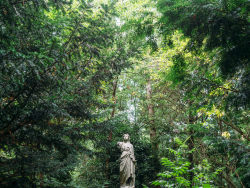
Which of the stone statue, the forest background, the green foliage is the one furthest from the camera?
the stone statue

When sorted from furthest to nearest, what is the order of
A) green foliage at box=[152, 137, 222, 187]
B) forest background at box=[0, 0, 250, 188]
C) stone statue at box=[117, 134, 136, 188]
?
stone statue at box=[117, 134, 136, 188] → green foliage at box=[152, 137, 222, 187] → forest background at box=[0, 0, 250, 188]

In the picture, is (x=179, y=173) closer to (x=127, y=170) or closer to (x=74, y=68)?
(x=127, y=170)

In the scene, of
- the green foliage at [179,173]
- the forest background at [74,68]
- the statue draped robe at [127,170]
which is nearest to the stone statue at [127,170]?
the statue draped robe at [127,170]

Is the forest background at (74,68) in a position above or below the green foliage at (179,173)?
above

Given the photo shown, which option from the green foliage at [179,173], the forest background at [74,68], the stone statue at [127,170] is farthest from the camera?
the stone statue at [127,170]

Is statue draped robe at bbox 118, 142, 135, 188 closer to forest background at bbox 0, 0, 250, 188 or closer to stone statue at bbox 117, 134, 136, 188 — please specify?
stone statue at bbox 117, 134, 136, 188

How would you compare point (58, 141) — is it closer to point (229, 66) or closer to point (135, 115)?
point (229, 66)

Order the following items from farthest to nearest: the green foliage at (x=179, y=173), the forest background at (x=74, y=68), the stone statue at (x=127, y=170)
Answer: the stone statue at (x=127, y=170) < the green foliage at (x=179, y=173) < the forest background at (x=74, y=68)

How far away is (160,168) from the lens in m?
A: 7.94

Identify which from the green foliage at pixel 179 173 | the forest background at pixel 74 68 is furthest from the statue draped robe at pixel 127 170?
the green foliage at pixel 179 173

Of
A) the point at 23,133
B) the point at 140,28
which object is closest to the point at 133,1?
the point at 140,28

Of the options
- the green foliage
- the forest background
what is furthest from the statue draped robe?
the green foliage

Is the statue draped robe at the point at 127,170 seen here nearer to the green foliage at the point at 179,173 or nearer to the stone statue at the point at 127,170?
the stone statue at the point at 127,170

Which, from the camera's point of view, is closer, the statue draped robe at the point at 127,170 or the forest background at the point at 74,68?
the forest background at the point at 74,68
